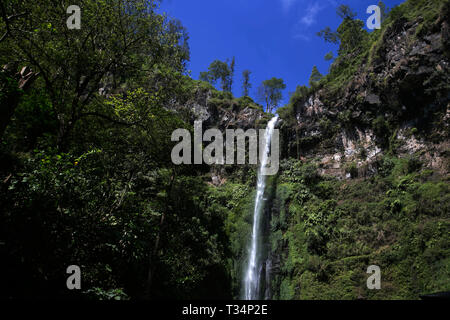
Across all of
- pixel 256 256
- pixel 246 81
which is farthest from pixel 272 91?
pixel 256 256

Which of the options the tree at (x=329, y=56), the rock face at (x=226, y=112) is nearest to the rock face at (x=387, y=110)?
the rock face at (x=226, y=112)

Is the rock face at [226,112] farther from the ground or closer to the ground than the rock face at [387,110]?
farther from the ground

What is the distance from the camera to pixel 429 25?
861 inches

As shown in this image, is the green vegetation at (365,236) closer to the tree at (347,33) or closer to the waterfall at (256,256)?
the waterfall at (256,256)

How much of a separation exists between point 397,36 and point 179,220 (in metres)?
26.3

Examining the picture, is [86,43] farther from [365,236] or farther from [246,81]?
[246,81]

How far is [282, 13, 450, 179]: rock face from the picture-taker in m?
20.1

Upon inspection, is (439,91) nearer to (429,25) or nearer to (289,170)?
(429,25)

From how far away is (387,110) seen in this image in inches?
958

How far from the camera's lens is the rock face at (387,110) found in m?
20.1

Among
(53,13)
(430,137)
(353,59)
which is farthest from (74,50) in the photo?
(353,59)

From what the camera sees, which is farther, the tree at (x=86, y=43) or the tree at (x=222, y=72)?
the tree at (x=222, y=72)

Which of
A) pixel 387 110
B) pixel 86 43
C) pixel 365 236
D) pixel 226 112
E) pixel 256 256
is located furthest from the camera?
pixel 226 112
